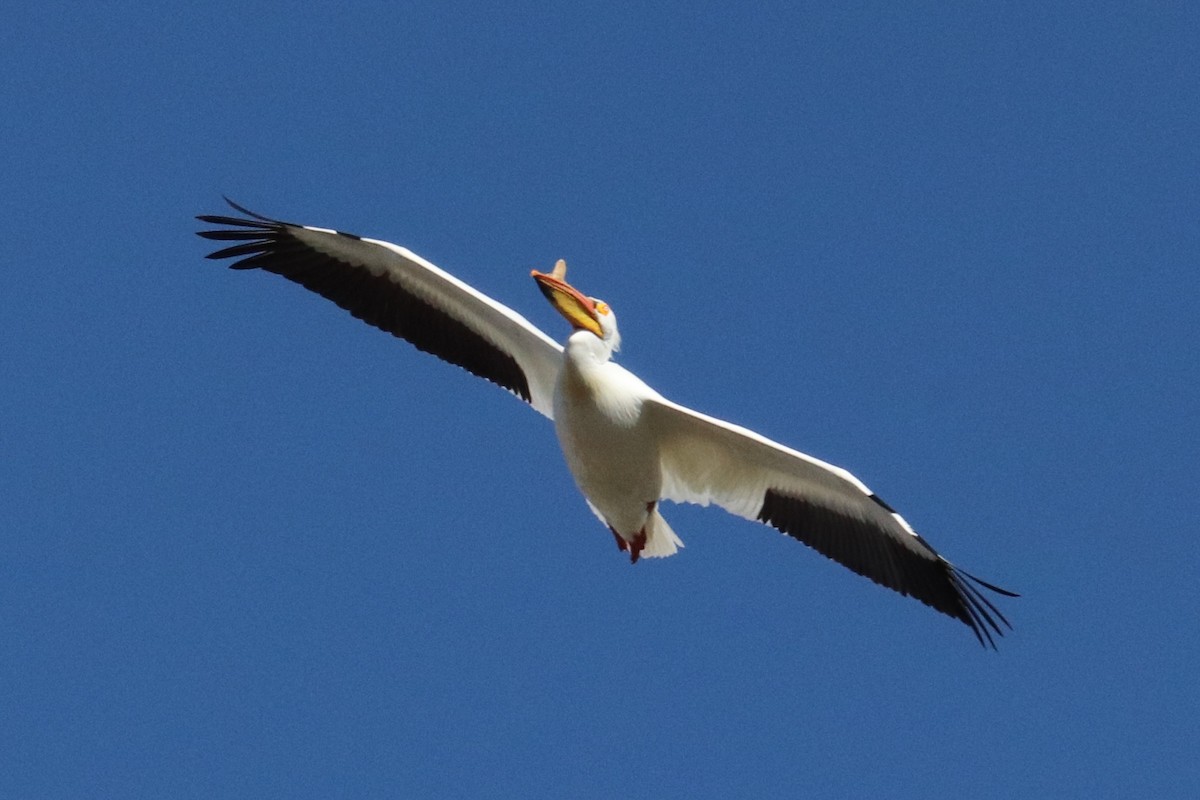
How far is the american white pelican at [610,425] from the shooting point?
478 inches

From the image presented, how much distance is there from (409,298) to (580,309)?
1348mm

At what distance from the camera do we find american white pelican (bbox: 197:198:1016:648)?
12148 mm

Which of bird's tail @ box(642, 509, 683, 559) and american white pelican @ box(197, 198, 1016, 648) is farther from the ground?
american white pelican @ box(197, 198, 1016, 648)

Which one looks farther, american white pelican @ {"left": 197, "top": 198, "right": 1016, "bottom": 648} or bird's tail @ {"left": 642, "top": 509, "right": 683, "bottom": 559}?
bird's tail @ {"left": 642, "top": 509, "right": 683, "bottom": 559}

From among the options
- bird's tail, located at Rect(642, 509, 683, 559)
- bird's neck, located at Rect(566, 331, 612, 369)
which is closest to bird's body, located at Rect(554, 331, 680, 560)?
bird's neck, located at Rect(566, 331, 612, 369)

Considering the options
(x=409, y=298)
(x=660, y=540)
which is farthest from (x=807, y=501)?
(x=409, y=298)

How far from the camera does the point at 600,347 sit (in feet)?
40.1

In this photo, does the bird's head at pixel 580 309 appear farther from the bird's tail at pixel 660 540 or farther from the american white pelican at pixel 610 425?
the bird's tail at pixel 660 540

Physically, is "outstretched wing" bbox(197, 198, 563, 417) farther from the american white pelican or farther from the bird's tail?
the bird's tail

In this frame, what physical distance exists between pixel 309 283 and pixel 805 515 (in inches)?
149

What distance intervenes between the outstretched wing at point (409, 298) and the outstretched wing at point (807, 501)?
40.6 inches

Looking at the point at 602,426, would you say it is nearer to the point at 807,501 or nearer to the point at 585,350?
the point at 585,350

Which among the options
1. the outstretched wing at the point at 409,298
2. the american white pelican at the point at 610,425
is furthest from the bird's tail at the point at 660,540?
the outstretched wing at the point at 409,298

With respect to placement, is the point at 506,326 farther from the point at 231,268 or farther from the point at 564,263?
the point at 231,268
